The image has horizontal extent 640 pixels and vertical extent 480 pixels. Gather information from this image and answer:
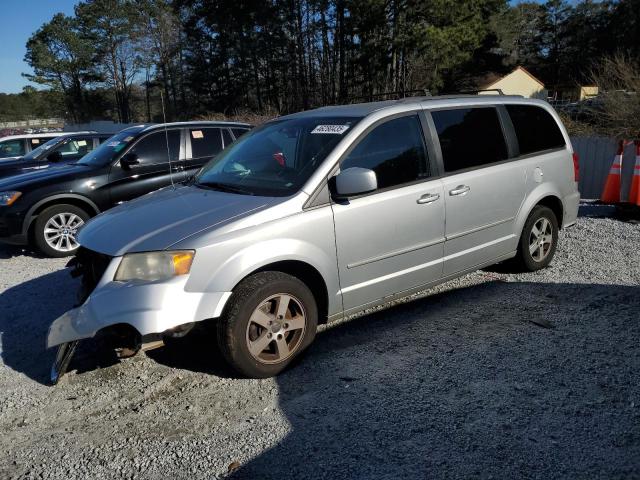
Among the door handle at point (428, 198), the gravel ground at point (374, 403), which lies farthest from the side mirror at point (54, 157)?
the door handle at point (428, 198)

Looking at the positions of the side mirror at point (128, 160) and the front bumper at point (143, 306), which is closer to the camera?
the front bumper at point (143, 306)

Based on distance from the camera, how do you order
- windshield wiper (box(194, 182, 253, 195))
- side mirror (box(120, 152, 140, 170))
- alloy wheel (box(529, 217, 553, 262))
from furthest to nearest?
side mirror (box(120, 152, 140, 170)) → alloy wheel (box(529, 217, 553, 262)) → windshield wiper (box(194, 182, 253, 195))

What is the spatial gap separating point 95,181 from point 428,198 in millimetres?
5104

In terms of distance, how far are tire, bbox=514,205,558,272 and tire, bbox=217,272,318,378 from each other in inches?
104

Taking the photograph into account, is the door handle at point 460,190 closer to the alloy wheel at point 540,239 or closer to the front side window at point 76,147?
the alloy wheel at point 540,239

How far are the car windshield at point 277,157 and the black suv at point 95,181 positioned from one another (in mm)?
2288

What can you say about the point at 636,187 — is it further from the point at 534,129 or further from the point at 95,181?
the point at 95,181

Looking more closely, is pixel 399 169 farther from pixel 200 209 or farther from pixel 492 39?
pixel 492 39

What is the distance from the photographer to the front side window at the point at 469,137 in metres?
4.59

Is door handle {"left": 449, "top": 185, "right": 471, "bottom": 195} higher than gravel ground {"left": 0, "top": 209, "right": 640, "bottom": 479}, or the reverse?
door handle {"left": 449, "top": 185, "right": 471, "bottom": 195}

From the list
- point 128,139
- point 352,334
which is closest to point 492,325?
point 352,334

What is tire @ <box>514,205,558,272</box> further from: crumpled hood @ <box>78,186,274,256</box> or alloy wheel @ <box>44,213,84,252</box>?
alloy wheel @ <box>44,213,84,252</box>

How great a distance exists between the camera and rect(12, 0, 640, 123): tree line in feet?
106

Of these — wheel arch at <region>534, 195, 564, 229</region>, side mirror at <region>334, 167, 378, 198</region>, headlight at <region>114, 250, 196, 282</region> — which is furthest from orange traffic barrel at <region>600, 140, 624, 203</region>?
headlight at <region>114, 250, 196, 282</region>
